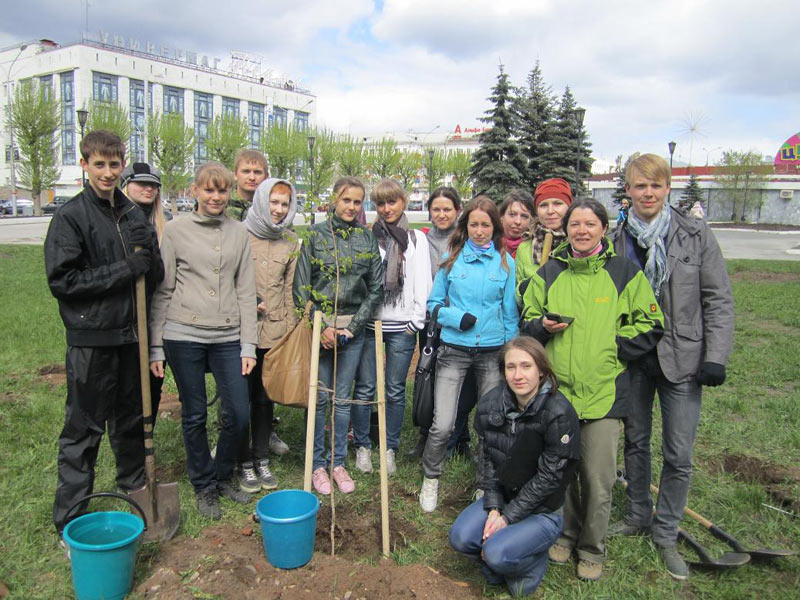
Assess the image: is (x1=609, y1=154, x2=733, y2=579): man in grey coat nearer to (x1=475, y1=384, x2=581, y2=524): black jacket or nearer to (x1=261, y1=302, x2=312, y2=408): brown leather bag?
(x1=475, y1=384, x2=581, y2=524): black jacket

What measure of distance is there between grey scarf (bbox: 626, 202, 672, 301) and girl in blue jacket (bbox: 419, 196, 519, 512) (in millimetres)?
986

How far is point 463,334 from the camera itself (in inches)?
160

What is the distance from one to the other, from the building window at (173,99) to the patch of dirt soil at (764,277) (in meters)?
68.3

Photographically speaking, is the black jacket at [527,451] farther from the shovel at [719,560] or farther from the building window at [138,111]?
the building window at [138,111]

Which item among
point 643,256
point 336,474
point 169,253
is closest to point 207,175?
point 169,253

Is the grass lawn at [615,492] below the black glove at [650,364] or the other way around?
below

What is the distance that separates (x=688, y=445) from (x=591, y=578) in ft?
3.10

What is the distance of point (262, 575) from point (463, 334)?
1953 mm

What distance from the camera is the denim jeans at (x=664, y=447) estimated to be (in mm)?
3367

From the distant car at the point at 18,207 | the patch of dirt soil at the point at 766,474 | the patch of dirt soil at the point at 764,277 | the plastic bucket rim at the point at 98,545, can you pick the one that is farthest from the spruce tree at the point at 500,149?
the distant car at the point at 18,207

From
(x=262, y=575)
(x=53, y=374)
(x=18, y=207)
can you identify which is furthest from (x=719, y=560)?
(x=18, y=207)

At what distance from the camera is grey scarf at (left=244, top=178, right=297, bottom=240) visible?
4.12 metres

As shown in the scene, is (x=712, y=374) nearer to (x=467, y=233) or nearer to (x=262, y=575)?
(x=467, y=233)

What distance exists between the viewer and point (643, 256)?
354 cm
